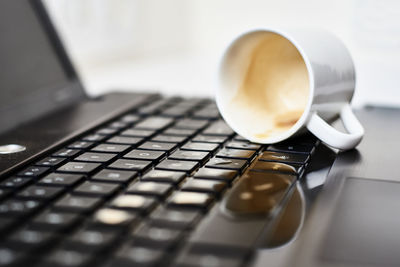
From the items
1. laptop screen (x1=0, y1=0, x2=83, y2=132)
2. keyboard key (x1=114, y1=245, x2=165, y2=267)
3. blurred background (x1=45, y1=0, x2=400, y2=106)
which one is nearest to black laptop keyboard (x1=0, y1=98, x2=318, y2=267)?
Answer: keyboard key (x1=114, y1=245, x2=165, y2=267)

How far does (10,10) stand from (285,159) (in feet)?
1.42

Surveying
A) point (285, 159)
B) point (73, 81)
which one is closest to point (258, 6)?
point (73, 81)

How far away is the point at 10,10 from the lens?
693 millimetres

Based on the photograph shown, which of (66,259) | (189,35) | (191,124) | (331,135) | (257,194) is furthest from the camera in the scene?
(189,35)

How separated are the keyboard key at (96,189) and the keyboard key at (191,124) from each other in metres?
0.20

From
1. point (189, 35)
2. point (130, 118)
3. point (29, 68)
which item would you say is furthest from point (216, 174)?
point (189, 35)

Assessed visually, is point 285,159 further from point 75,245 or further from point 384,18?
point 384,18

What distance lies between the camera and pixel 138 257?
312 millimetres

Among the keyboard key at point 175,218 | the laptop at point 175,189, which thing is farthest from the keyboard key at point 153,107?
the keyboard key at point 175,218

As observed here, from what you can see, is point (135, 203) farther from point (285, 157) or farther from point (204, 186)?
point (285, 157)

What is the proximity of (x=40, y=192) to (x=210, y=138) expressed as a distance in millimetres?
211

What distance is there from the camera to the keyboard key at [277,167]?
468 millimetres

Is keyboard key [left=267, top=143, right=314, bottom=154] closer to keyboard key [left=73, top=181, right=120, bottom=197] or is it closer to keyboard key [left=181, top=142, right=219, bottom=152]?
keyboard key [left=181, top=142, right=219, bottom=152]

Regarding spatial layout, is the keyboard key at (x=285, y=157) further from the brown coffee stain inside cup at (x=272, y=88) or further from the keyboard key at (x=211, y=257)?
the keyboard key at (x=211, y=257)
